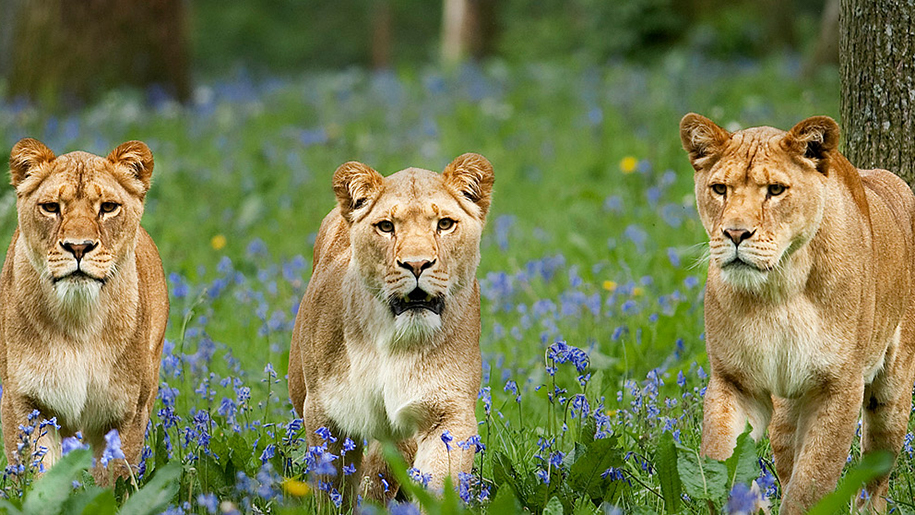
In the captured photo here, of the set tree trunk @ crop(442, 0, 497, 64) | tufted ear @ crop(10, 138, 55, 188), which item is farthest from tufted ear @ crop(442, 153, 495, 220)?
tree trunk @ crop(442, 0, 497, 64)

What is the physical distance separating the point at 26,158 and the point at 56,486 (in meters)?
1.34

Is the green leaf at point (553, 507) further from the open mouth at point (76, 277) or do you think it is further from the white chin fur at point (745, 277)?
the open mouth at point (76, 277)

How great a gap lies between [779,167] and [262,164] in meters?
8.65

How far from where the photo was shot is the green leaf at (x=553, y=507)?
3.63 meters

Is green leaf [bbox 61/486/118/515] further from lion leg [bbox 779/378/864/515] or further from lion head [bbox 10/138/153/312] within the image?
lion leg [bbox 779/378/864/515]

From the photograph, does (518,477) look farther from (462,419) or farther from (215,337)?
(215,337)

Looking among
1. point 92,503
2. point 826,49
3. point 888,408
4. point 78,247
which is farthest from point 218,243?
point 826,49

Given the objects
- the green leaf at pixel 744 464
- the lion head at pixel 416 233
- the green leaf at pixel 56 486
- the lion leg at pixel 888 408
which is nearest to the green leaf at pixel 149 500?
the green leaf at pixel 56 486

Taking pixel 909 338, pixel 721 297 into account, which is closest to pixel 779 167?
pixel 721 297

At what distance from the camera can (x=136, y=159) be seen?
429 cm

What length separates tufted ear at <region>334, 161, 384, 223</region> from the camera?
402cm

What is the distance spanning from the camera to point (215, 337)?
6855mm

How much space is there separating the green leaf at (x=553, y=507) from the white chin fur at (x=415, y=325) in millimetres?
718

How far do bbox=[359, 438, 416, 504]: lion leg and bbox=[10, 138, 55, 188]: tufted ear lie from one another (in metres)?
1.69
